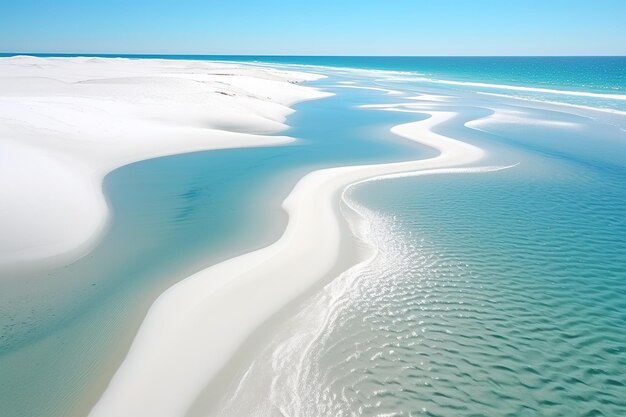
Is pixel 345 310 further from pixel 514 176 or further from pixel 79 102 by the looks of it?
pixel 79 102

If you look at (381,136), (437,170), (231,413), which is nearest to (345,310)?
(231,413)

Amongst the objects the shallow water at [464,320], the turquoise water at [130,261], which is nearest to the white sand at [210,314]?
the turquoise water at [130,261]

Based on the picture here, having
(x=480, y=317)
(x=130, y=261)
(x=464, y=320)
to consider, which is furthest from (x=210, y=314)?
(x=480, y=317)

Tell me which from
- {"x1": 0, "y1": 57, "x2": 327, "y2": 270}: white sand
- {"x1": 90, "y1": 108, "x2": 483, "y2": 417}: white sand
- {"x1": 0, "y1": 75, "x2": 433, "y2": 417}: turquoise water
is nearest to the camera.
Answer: {"x1": 90, "y1": 108, "x2": 483, "y2": 417}: white sand

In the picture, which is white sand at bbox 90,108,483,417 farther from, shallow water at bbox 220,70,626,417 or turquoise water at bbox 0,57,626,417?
shallow water at bbox 220,70,626,417

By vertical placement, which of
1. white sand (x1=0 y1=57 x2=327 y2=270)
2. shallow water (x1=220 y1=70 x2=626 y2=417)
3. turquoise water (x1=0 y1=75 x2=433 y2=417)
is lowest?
turquoise water (x1=0 y1=75 x2=433 y2=417)

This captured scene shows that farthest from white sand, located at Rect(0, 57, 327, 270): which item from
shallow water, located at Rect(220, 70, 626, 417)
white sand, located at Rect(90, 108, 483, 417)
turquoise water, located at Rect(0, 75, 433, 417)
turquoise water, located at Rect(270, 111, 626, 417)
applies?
turquoise water, located at Rect(270, 111, 626, 417)

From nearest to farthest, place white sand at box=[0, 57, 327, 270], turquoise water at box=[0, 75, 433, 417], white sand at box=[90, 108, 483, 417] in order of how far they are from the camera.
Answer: white sand at box=[90, 108, 483, 417]
turquoise water at box=[0, 75, 433, 417]
white sand at box=[0, 57, 327, 270]

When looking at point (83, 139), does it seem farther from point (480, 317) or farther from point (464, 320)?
point (480, 317)
